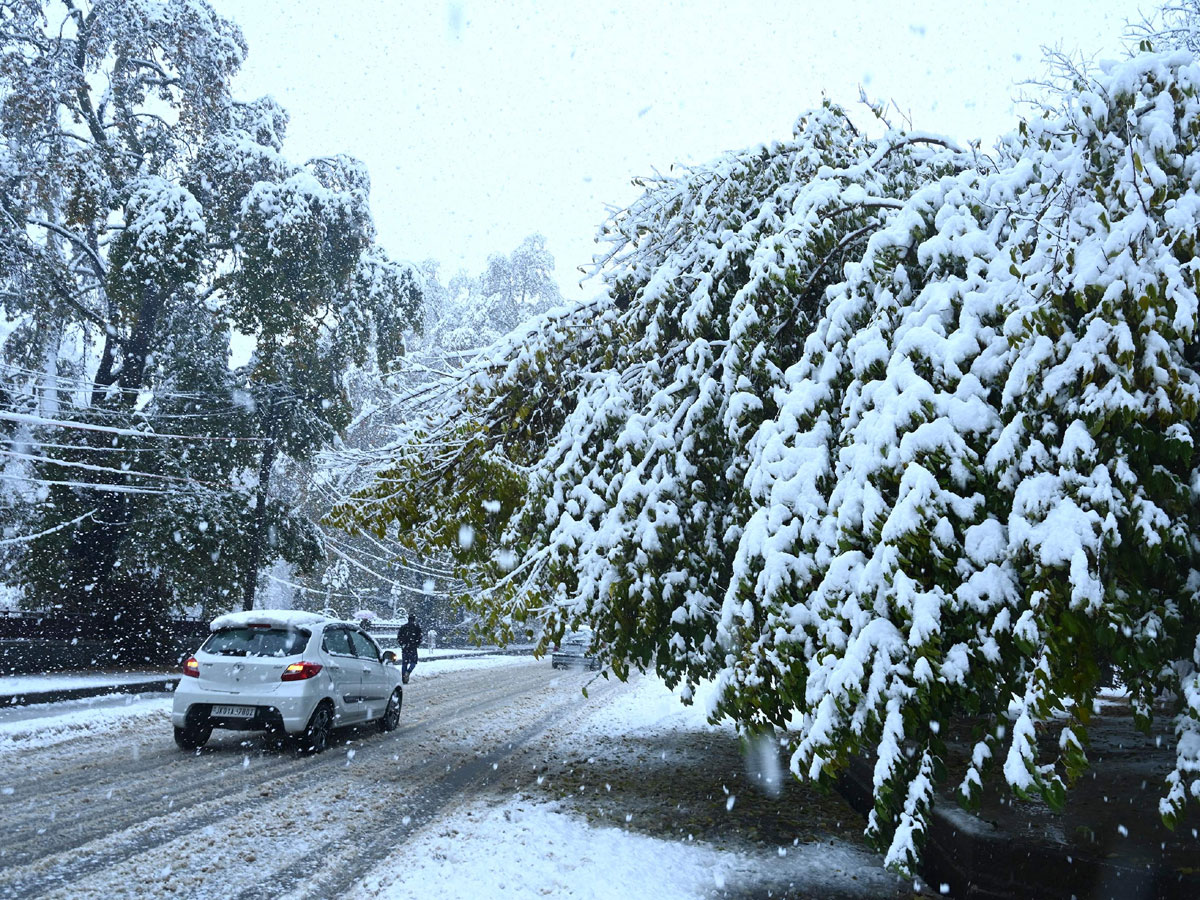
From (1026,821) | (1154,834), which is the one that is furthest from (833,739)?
(1154,834)

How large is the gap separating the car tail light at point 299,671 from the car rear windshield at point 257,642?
19 cm

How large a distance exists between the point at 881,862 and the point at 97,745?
342 inches

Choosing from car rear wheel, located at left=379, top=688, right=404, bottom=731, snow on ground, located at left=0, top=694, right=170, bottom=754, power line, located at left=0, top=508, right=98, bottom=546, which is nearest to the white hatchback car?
car rear wheel, located at left=379, top=688, right=404, bottom=731

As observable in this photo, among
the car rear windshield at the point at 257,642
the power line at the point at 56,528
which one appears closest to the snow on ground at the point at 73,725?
the car rear windshield at the point at 257,642

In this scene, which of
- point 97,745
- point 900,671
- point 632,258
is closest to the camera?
point 900,671

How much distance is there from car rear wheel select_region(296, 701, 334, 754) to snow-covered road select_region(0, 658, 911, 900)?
202mm

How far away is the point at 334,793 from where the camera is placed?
26.0ft

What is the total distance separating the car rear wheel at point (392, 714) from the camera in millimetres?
12375

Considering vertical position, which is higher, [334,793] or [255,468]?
[255,468]

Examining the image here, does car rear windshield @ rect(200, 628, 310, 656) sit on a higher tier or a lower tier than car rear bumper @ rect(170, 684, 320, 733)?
higher

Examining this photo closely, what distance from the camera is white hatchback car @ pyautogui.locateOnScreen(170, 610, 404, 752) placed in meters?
9.56

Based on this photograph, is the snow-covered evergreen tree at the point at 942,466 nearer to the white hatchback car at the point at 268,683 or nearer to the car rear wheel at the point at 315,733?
the white hatchback car at the point at 268,683

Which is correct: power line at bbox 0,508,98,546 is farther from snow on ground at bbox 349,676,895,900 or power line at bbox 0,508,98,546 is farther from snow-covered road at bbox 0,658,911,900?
snow on ground at bbox 349,676,895,900

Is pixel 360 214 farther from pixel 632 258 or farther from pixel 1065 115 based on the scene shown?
pixel 1065 115
